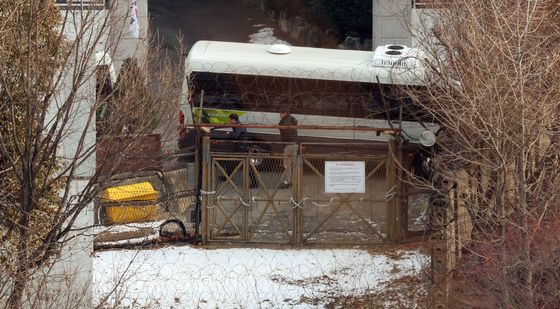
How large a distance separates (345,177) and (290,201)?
3.20ft

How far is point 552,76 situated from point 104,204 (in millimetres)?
7039

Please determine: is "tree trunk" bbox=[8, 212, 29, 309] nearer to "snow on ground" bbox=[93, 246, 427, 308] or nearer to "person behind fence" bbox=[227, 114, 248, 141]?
"snow on ground" bbox=[93, 246, 427, 308]

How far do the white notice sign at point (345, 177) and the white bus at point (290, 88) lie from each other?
16.6 ft

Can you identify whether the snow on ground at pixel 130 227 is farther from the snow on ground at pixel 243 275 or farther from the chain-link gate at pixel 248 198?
the chain-link gate at pixel 248 198

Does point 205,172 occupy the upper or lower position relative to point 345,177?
upper

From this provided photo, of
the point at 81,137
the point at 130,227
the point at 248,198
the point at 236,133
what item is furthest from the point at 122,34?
the point at 236,133

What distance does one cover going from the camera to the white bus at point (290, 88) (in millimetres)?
20156

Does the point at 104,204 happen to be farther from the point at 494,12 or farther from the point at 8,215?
the point at 494,12

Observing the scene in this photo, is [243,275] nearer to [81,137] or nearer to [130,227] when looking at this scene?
[130,227]

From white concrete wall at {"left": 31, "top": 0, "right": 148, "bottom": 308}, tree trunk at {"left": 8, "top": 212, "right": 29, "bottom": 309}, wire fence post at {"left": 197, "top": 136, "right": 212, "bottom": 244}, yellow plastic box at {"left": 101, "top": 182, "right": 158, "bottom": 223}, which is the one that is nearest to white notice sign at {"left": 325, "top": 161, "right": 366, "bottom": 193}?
wire fence post at {"left": 197, "top": 136, "right": 212, "bottom": 244}

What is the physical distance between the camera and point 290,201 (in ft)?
47.9

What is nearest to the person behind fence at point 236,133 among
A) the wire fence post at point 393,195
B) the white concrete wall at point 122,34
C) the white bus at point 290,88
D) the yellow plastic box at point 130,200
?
the white bus at point 290,88

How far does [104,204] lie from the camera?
14.3 meters

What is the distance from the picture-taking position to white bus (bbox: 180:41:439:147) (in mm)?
20156
